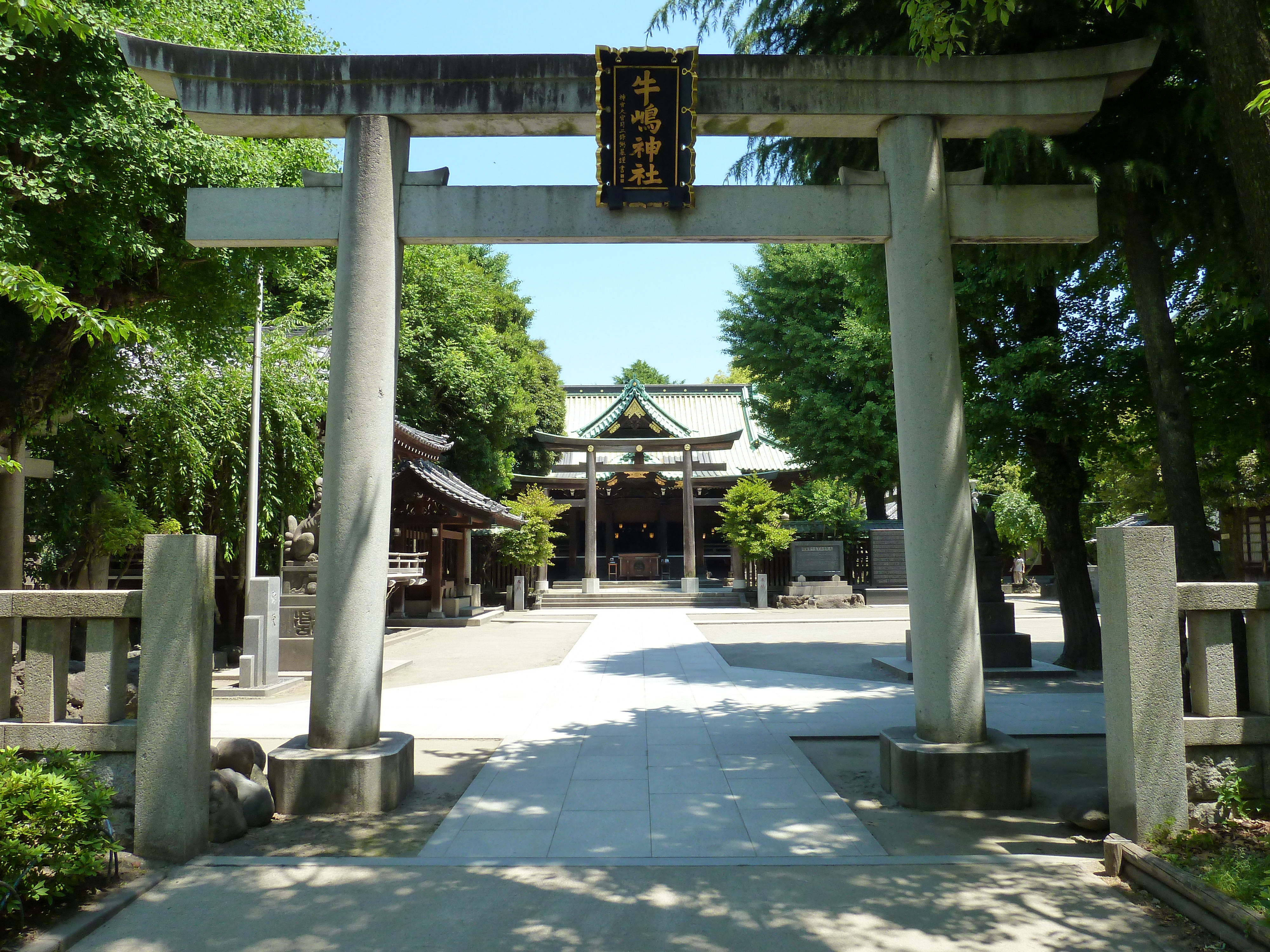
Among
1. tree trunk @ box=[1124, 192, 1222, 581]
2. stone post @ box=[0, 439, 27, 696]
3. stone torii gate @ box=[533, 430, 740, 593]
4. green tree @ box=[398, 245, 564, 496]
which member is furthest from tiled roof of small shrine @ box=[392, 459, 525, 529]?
tree trunk @ box=[1124, 192, 1222, 581]

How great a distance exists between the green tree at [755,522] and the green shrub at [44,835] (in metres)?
22.5

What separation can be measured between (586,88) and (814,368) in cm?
2104

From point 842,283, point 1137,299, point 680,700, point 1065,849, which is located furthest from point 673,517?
point 1065,849

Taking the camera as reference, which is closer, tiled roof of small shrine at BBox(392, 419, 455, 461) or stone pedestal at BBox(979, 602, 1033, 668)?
stone pedestal at BBox(979, 602, 1033, 668)

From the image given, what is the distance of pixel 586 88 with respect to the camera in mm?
5930

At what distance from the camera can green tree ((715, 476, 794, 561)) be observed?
25.6 m

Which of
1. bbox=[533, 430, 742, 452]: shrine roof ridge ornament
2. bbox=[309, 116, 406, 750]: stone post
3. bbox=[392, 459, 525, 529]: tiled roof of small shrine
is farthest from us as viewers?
bbox=[533, 430, 742, 452]: shrine roof ridge ornament

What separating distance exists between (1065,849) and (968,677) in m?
1.19

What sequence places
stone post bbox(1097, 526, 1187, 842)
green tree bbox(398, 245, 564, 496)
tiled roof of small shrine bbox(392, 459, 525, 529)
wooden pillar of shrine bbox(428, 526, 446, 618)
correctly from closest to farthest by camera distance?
stone post bbox(1097, 526, 1187, 842)
tiled roof of small shrine bbox(392, 459, 525, 529)
wooden pillar of shrine bbox(428, 526, 446, 618)
green tree bbox(398, 245, 564, 496)

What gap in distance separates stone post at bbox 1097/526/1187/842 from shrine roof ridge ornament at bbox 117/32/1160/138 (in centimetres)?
339

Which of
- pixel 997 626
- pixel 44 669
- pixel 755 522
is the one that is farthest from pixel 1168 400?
pixel 755 522

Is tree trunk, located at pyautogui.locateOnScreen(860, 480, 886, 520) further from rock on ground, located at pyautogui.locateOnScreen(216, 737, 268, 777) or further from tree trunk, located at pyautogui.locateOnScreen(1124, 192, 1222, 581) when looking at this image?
rock on ground, located at pyautogui.locateOnScreen(216, 737, 268, 777)

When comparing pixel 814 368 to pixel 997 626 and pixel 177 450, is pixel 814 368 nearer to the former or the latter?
pixel 997 626

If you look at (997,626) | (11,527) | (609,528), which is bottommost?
(997,626)
